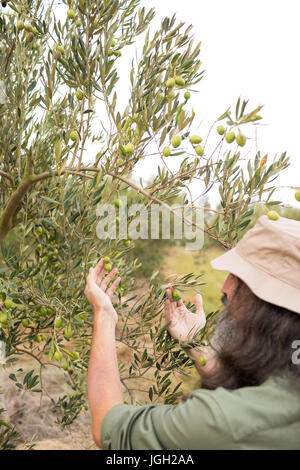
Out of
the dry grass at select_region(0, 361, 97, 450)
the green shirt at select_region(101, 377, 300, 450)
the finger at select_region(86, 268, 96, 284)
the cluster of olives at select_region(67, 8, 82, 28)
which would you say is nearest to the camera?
the green shirt at select_region(101, 377, 300, 450)

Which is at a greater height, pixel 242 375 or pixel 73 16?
pixel 73 16

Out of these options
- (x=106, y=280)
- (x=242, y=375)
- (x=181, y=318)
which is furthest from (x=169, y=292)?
(x=242, y=375)

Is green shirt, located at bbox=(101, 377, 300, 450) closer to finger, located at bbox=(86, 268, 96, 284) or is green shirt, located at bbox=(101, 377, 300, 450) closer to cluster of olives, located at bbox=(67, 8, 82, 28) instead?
finger, located at bbox=(86, 268, 96, 284)

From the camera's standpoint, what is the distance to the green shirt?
1239mm

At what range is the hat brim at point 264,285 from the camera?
135 centimetres

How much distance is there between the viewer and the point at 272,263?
144cm

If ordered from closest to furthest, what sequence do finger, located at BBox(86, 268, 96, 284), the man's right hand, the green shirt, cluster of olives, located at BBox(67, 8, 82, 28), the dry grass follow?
the green shirt → finger, located at BBox(86, 268, 96, 284) → cluster of olives, located at BBox(67, 8, 82, 28) → the man's right hand → the dry grass

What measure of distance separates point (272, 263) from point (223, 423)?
560 mm

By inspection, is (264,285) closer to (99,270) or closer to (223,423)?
(223,423)

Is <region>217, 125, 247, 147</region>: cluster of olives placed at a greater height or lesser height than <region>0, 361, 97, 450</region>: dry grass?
greater

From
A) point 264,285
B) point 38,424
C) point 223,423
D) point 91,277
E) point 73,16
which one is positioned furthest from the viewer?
point 38,424

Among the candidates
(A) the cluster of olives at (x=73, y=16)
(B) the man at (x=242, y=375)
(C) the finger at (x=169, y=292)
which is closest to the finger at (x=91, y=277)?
(B) the man at (x=242, y=375)

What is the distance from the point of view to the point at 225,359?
155 cm

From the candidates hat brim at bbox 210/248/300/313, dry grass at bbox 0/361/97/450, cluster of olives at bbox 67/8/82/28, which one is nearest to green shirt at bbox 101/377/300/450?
hat brim at bbox 210/248/300/313
